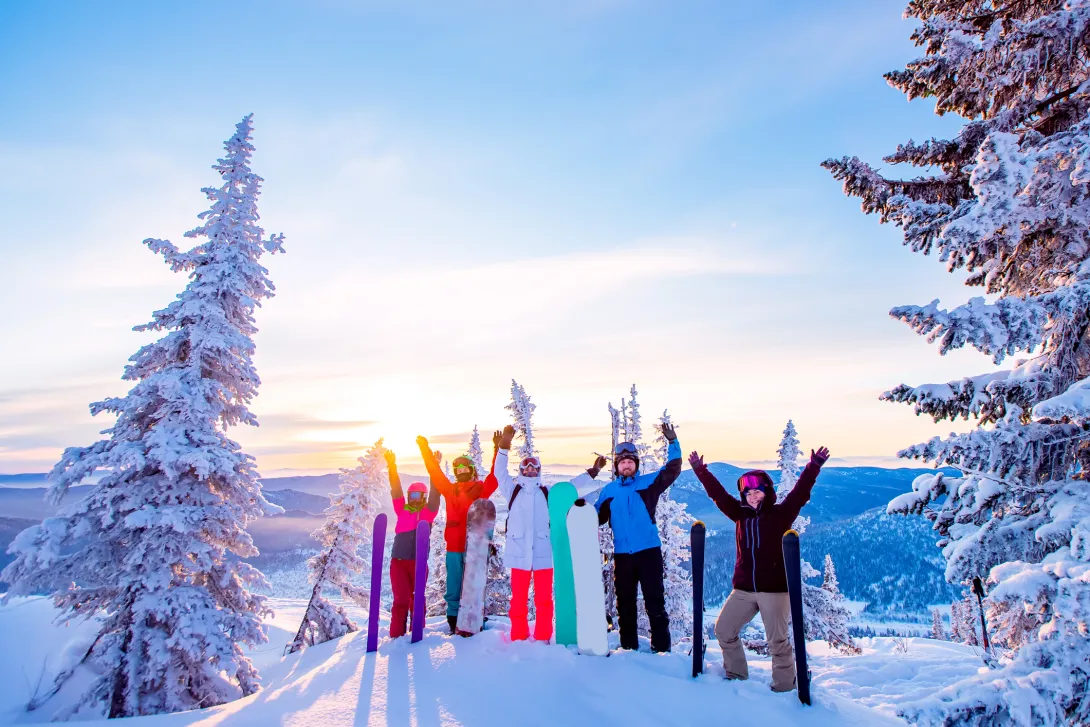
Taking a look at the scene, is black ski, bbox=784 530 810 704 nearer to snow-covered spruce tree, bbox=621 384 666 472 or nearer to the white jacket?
the white jacket

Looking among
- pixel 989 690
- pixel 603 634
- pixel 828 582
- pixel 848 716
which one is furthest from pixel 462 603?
pixel 828 582

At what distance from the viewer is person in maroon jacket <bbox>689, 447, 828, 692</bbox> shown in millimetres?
6145

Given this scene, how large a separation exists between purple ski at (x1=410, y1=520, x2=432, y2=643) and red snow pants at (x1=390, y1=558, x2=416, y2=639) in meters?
0.63

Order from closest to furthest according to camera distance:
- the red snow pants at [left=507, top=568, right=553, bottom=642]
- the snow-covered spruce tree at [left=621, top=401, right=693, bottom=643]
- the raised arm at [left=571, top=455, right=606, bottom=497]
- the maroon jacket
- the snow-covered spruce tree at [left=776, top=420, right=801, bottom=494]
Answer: the maroon jacket → the red snow pants at [left=507, top=568, right=553, bottom=642] → the raised arm at [left=571, top=455, right=606, bottom=497] → the snow-covered spruce tree at [left=621, top=401, right=693, bottom=643] → the snow-covered spruce tree at [left=776, top=420, right=801, bottom=494]

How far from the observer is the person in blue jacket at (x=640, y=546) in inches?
293

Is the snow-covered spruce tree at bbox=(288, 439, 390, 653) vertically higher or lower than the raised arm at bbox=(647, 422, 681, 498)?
lower

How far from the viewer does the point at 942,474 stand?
6203 mm

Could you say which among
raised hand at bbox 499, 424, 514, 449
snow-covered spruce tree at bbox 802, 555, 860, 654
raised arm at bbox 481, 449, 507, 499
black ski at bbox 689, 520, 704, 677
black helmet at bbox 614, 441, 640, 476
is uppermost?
raised hand at bbox 499, 424, 514, 449

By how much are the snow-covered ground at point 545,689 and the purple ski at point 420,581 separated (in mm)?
239

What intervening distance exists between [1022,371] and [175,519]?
1392cm

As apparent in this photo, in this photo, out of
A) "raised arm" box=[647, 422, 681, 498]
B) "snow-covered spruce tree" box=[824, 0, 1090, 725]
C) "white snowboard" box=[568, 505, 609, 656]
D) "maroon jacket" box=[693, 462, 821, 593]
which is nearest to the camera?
"snow-covered spruce tree" box=[824, 0, 1090, 725]

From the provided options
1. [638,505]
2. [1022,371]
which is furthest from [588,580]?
[1022,371]

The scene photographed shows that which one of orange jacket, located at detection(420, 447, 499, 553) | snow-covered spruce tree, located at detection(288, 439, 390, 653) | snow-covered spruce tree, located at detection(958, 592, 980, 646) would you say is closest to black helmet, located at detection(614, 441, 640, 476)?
orange jacket, located at detection(420, 447, 499, 553)

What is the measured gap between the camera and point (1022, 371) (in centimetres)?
602
